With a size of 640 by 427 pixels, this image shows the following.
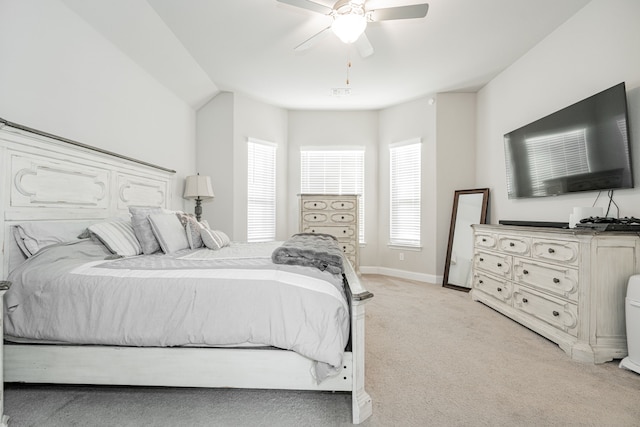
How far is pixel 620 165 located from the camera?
87.3 inches

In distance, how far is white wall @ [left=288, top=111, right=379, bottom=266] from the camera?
17.1ft

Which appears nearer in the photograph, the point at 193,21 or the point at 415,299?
the point at 193,21

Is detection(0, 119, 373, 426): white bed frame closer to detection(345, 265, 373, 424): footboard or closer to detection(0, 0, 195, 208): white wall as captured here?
detection(345, 265, 373, 424): footboard

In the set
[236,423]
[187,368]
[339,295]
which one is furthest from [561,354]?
[187,368]

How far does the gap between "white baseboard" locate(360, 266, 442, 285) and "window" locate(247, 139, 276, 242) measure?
1.78m

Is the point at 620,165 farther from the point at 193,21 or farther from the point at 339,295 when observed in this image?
the point at 193,21

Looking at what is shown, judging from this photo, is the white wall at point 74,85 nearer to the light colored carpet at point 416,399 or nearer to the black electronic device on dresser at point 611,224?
the light colored carpet at point 416,399

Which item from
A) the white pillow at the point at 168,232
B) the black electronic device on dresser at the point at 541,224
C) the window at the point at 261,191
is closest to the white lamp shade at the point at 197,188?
the window at the point at 261,191

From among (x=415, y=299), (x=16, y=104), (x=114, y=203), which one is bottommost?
(x=415, y=299)

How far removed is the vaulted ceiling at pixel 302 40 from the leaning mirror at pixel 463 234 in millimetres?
1600

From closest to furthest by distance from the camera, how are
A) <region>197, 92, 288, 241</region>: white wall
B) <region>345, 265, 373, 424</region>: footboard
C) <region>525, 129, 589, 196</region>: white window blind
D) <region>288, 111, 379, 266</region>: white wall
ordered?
<region>345, 265, 373, 424</region>: footboard
<region>525, 129, 589, 196</region>: white window blind
<region>197, 92, 288, 241</region>: white wall
<region>288, 111, 379, 266</region>: white wall

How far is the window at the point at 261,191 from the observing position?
4672 millimetres

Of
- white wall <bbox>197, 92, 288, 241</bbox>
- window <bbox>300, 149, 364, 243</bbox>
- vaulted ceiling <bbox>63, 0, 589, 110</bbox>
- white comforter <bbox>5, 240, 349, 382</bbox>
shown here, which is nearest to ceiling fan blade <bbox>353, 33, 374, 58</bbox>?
vaulted ceiling <bbox>63, 0, 589, 110</bbox>

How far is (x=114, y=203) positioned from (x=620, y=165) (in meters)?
4.14
